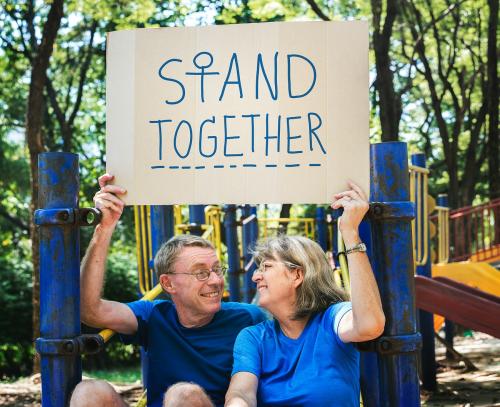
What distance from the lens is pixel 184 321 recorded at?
3.31 m

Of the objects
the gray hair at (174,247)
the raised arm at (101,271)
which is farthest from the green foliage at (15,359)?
the raised arm at (101,271)

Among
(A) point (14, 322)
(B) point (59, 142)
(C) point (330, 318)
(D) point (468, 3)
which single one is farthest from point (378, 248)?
(B) point (59, 142)

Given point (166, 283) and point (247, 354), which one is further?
point (166, 283)

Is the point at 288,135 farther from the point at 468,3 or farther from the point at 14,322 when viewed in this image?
the point at 468,3

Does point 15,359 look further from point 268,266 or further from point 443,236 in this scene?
point 268,266

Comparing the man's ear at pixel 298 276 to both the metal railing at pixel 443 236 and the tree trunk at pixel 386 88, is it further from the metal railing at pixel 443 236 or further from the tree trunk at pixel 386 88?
the tree trunk at pixel 386 88

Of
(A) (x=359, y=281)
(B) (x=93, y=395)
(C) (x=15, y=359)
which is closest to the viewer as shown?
(A) (x=359, y=281)

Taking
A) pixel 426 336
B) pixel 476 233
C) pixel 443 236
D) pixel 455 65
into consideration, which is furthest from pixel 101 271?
pixel 455 65

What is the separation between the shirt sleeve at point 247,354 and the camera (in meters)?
2.85

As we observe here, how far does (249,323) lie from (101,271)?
71 cm

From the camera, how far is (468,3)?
17.8 m

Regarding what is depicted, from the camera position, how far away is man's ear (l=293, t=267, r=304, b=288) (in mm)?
2961

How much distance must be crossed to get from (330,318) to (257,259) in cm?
38

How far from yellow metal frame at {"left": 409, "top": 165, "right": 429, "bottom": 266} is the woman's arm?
3.99 metres
